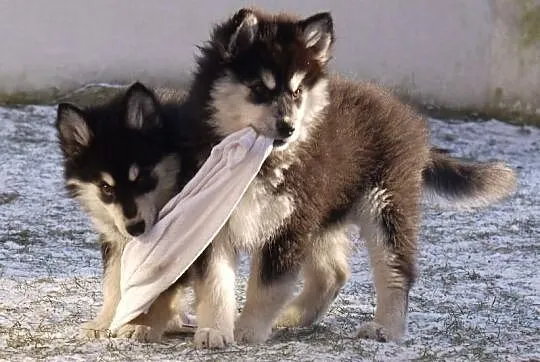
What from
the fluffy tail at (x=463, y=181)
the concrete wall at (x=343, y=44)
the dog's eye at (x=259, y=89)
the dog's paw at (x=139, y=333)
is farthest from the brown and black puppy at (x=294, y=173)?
the concrete wall at (x=343, y=44)

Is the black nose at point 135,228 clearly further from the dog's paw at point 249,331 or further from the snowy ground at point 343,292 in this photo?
the dog's paw at point 249,331

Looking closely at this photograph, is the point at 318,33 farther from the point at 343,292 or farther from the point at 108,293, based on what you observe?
the point at 343,292

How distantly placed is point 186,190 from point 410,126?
53.5 inches

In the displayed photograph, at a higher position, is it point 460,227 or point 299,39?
point 299,39

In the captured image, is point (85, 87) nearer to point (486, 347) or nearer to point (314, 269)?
point (314, 269)

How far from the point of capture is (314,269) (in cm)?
538

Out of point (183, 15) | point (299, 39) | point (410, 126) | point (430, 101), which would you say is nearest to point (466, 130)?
point (430, 101)

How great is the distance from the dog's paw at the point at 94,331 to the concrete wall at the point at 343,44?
766cm

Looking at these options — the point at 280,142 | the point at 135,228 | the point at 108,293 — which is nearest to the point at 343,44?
the point at 108,293

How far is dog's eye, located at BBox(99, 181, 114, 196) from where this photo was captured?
14.9 ft

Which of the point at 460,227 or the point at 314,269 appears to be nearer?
the point at 314,269

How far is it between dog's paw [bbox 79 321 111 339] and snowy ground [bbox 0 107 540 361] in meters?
0.06

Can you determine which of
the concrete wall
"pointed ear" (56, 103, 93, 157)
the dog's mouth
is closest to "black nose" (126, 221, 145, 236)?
"pointed ear" (56, 103, 93, 157)

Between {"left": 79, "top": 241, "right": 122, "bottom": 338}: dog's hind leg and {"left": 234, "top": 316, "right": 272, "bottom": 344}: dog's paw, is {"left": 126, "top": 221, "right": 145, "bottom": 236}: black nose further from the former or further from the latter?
{"left": 234, "top": 316, "right": 272, "bottom": 344}: dog's paw
